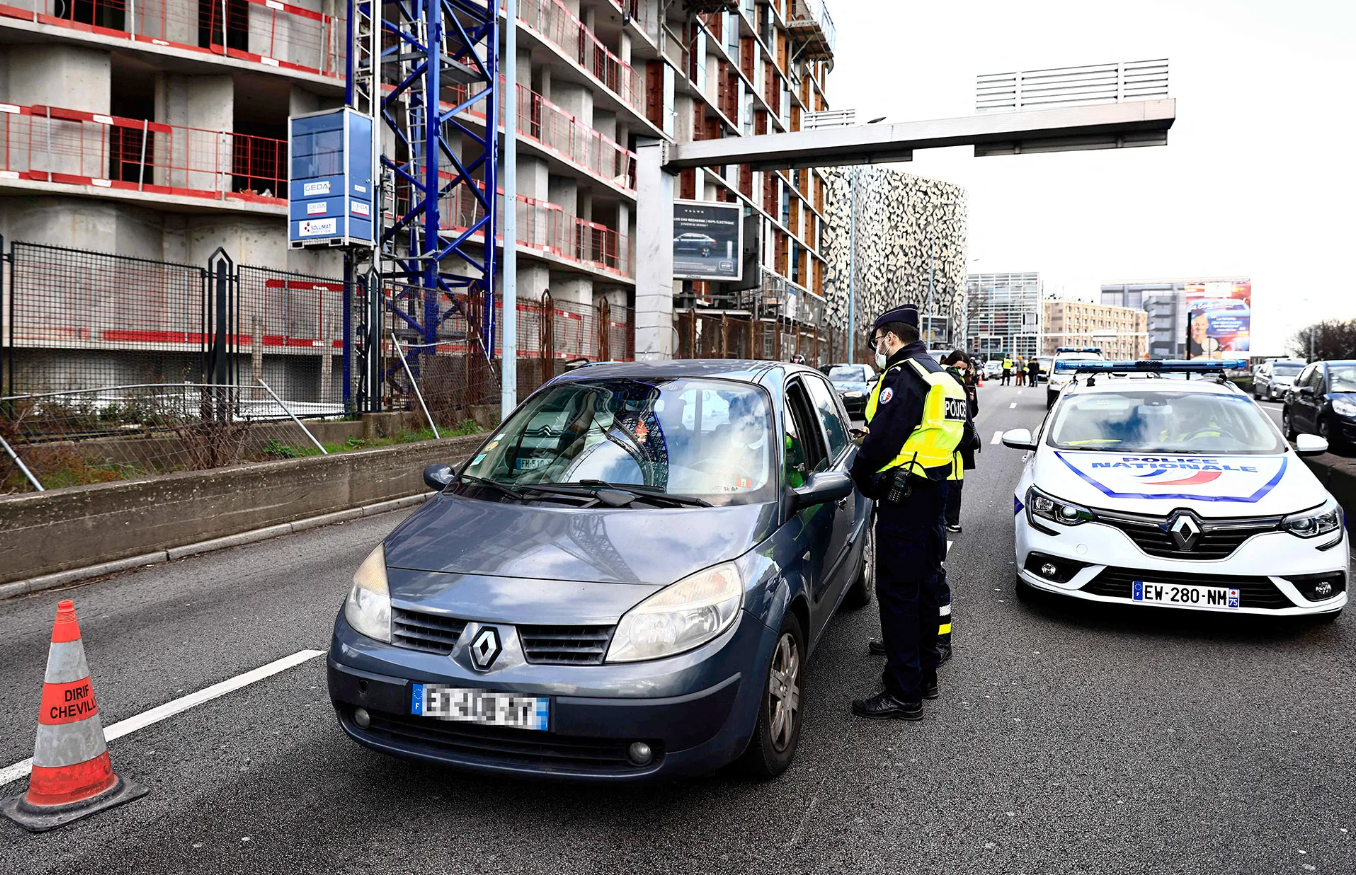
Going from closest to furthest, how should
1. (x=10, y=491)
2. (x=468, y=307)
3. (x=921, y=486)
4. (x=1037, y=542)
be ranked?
(x=921, y=486) → (x=1037, y=542) → (x=10, y=491) → (x=468, y=307)

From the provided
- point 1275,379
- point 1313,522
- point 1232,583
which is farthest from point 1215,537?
point 1275,379

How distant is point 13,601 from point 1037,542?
6.90m

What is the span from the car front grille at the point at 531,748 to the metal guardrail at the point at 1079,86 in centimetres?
1874

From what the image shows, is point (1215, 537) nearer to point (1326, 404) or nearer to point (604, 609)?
point (604, 609)

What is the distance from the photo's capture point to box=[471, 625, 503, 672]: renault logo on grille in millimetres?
3082

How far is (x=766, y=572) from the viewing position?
140 inches

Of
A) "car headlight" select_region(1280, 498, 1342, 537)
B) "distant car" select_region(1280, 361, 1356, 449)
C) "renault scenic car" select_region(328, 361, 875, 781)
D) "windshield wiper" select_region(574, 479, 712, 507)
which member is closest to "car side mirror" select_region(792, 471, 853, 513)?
"renault scenic car" select_region(328, 361, 875, 781)

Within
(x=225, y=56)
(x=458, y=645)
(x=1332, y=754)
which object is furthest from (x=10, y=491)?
(x=225, y=56)

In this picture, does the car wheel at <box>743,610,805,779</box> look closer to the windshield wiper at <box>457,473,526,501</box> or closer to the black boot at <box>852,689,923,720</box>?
the black boot at <box>852,689,923,720</box>

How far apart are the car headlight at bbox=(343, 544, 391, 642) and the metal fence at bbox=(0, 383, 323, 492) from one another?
545 cm

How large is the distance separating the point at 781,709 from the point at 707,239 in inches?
1297

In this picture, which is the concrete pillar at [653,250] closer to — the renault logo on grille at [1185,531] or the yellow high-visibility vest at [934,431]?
the renault logo on grille at [1185,531]

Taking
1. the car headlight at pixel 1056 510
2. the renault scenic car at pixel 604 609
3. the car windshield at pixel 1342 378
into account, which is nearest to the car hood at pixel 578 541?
the renault scenic car at pixel 604 609

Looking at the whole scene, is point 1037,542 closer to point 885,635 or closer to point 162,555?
point 885,635
